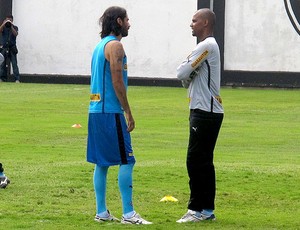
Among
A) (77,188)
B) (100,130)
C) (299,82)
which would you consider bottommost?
(299,82)

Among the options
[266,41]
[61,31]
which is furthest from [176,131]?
[61,31]

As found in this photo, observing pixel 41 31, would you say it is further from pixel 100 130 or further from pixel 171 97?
pixel 100 130

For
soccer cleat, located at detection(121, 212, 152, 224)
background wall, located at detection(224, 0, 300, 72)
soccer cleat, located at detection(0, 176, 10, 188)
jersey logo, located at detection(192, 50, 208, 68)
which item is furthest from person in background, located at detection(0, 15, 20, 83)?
soccer cleat, located at detection(121, 212, 152, 224)

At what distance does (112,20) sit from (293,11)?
1010 inches

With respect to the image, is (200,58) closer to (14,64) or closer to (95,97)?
(95,97)

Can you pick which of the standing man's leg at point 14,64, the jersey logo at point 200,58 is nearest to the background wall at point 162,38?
the standing man's leg at point 14,64

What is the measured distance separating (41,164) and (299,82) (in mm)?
22079

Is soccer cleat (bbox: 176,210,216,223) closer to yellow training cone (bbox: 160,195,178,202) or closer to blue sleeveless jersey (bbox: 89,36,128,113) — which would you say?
blue sleeveless jersey (bbox: 89,36,128,113)

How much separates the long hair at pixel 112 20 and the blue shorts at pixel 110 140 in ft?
2.39

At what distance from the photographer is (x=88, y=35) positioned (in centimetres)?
3756

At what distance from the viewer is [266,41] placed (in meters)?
35.4

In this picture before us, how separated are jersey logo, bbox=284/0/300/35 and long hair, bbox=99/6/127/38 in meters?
25.5

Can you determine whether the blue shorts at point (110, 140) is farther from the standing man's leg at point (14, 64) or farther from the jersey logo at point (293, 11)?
the standing man's leg at point (14, 64)

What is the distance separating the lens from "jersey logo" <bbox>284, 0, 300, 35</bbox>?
34.5 meters
